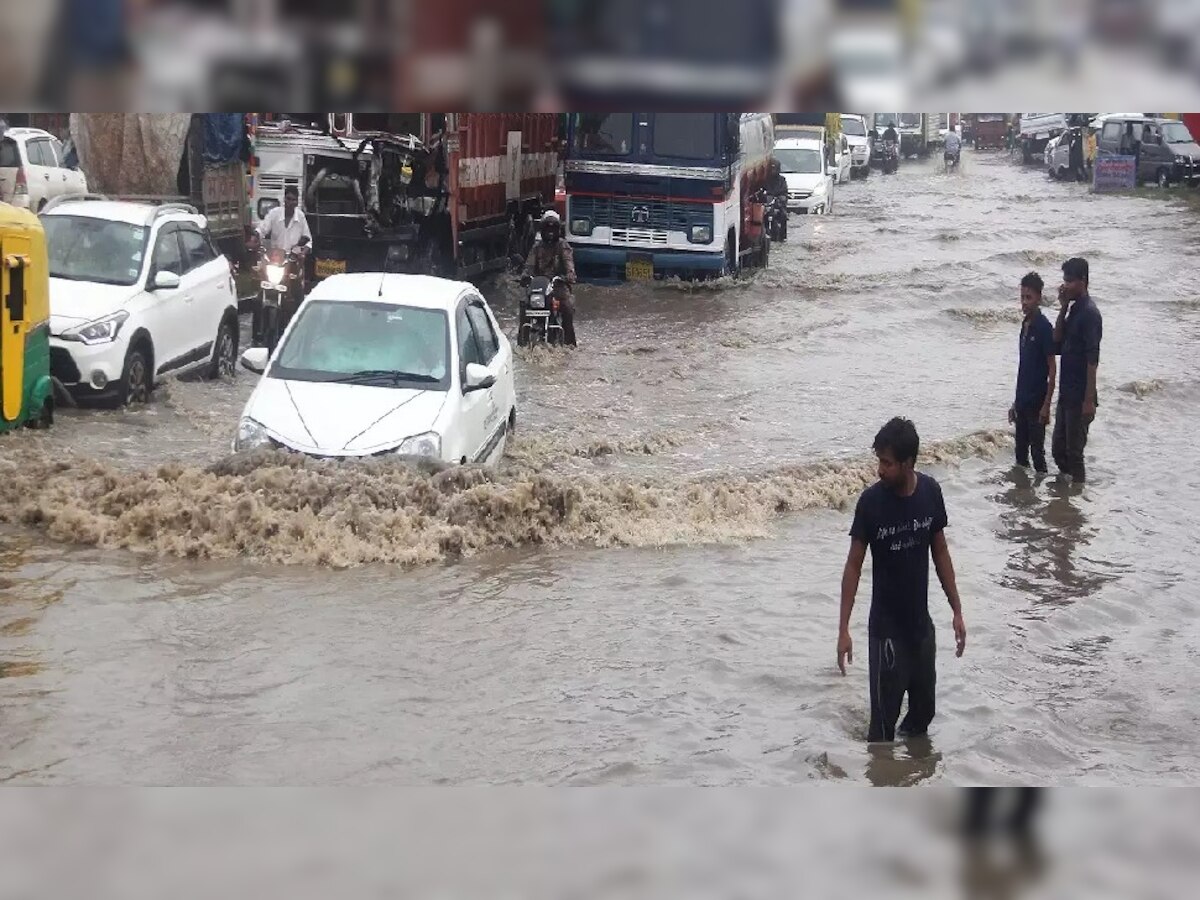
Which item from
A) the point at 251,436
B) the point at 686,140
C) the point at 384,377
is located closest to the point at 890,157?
the point at 686,140

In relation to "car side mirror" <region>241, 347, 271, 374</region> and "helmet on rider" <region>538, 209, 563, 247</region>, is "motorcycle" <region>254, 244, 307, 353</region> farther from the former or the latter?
"car side mirror" <region>241, 347, 271, 374</region>

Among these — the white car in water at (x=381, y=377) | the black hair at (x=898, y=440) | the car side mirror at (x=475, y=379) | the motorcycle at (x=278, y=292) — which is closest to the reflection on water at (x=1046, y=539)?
the car side mirror at (x=475, y=379)

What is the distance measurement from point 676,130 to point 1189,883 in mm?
18461

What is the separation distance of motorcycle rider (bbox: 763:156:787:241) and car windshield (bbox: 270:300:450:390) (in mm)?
19930

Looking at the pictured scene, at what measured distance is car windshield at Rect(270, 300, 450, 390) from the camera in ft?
34.6

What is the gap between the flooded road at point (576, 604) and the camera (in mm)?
7090

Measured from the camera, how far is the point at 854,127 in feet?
163

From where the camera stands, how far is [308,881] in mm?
4273

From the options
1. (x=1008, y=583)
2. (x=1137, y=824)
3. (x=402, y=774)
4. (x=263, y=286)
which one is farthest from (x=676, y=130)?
(x=1137, y=824)

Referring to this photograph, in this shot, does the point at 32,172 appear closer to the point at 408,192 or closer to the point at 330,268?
the point at 408,192

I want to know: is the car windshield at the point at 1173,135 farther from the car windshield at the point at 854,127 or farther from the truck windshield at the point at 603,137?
the truck windshield at the point at 603,137

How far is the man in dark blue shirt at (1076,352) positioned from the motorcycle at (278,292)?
7.78 metres

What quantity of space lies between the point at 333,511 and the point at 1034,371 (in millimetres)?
5389

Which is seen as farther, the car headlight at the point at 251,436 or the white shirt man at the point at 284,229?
the white shirt man at the point at 284,229
